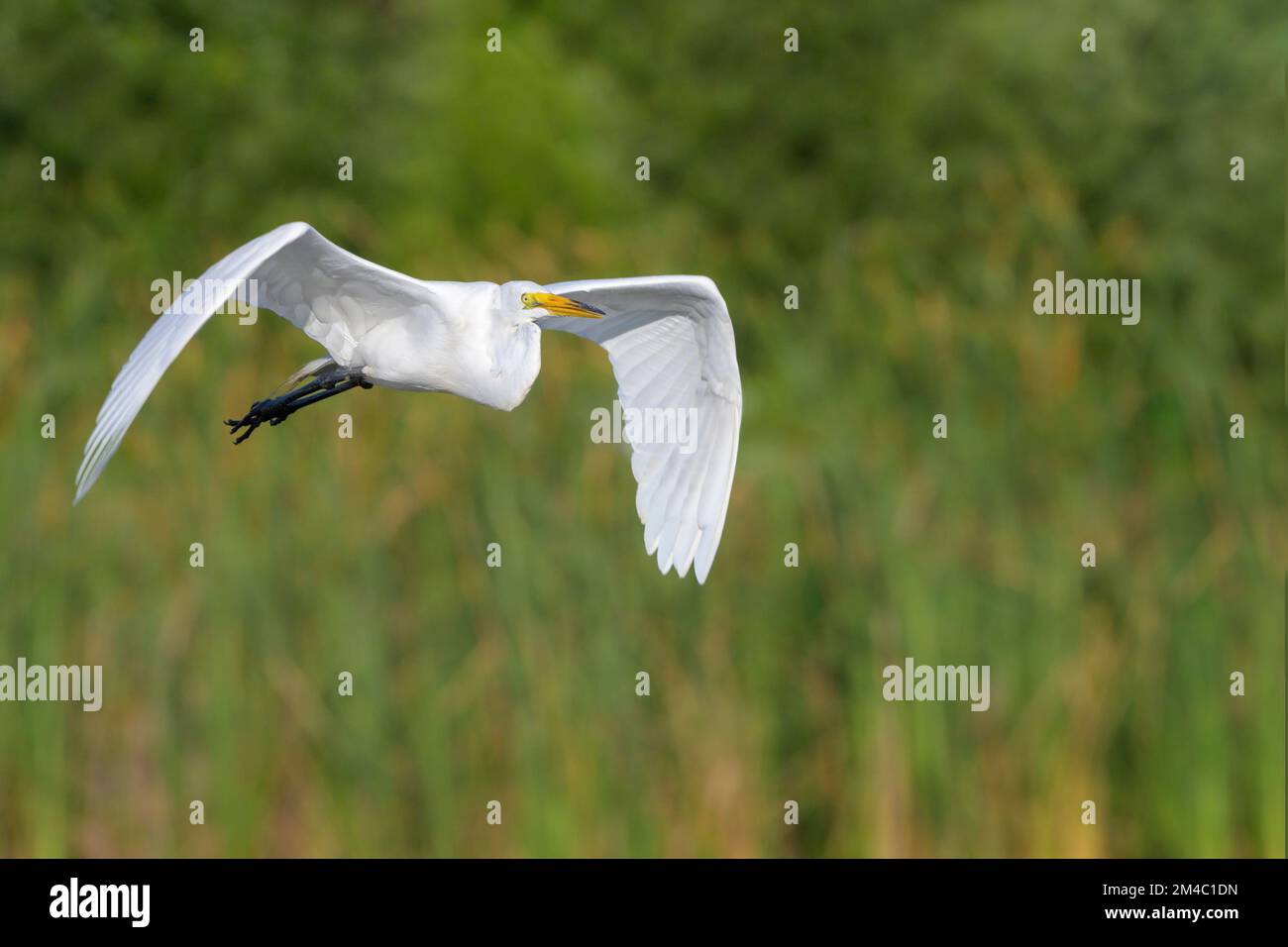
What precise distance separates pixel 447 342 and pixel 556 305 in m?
0.23

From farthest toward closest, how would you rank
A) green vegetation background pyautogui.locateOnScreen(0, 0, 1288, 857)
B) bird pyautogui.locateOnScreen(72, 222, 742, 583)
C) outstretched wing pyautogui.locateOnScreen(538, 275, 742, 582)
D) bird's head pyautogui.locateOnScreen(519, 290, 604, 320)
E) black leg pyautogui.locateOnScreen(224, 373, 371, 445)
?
green vegetation background pyautogui.locateOnScreen(0, 0, 1288, 857) → outstretched wing pyautogui.locateOnScreen(538, 275, 742, 582) → bird's head pyautogui.locateOnScreen(519, 290, 604, 320) → black leg pyautogui.locateOnScreen(224, 373, 371, 445) → bird pyautogui.locateOnScreen(72, 222, 742, 583)

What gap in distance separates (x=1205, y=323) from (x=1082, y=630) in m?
0.73

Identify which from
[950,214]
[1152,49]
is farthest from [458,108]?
[1152,49]

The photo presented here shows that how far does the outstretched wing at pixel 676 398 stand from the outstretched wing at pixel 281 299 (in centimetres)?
43

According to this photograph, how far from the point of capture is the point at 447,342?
2490mm

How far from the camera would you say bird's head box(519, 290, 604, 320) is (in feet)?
8.46

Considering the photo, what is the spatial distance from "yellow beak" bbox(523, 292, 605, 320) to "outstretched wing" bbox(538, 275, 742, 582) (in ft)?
0.84

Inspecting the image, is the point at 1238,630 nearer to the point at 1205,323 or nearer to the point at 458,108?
the point at 1205,323
